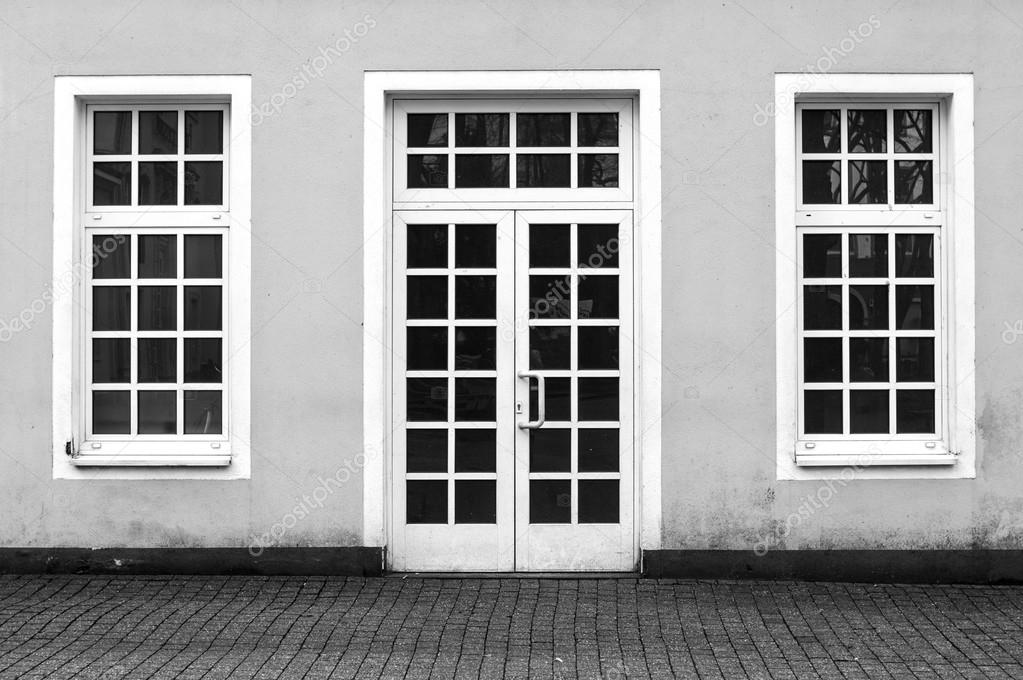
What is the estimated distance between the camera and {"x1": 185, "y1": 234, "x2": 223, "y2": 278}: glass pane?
28.6ft

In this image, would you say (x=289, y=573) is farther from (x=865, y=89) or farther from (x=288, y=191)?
(x=865, y=89)

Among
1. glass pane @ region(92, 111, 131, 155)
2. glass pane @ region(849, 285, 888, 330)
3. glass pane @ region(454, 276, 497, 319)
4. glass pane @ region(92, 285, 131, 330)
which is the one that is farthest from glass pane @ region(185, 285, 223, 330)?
glass pane @ region(849, 285, 888, 330)

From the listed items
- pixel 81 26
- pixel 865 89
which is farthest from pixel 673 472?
pixel 81 26

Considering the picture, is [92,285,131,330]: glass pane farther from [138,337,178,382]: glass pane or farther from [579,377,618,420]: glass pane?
[579,377,618,420]: glass pane

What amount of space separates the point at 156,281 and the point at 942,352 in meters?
5.17

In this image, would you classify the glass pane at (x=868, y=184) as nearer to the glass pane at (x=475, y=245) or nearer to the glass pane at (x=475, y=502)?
the glass pane at (x=475, y=245)

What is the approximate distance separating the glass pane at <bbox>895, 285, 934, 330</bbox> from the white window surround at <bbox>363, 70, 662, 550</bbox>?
1.60 metres

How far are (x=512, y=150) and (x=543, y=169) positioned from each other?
0.79 feet

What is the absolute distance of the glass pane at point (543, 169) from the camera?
871 centimetres

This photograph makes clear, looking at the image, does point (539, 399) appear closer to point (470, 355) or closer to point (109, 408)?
point (470, 355)

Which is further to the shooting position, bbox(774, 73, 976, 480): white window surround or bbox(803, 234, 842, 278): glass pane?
bbox(803, 234, 842, 278): glass pane

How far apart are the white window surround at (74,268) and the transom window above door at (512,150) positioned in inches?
40.4

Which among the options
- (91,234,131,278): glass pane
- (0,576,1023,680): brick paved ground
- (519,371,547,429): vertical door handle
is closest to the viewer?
(0,576,1023,680): brick paved ground

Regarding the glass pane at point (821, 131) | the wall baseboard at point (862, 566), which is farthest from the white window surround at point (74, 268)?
the glass pane at point (821, 131)
